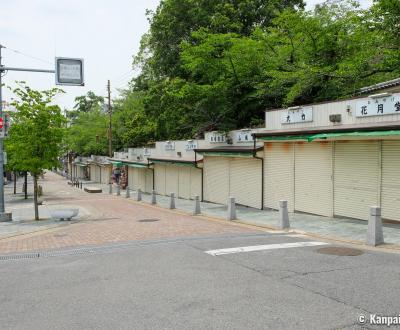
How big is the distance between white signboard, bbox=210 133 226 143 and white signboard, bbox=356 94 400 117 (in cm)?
1029

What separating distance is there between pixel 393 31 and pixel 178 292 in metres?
14.1

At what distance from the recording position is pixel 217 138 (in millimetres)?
23766

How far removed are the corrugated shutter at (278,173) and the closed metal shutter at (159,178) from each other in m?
16.1

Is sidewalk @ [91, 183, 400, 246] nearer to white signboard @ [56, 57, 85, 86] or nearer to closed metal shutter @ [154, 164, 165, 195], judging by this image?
white signboard @ [56, 57, 85, 86]

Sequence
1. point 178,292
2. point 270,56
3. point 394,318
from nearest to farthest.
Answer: point 394,318, point 178,292, point 270,56

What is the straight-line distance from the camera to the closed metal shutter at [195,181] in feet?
88.9

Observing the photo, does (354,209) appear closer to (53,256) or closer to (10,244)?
(53,256)

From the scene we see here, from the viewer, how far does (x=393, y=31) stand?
638 inches

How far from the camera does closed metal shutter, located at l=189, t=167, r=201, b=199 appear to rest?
2710 cm

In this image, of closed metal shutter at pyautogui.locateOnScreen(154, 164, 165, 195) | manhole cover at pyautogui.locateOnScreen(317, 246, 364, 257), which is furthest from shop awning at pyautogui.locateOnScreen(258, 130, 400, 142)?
closed metal shutter at pyautogui.locateOnScreen(154, 164, 165, 195)

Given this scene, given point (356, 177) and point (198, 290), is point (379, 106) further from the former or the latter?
point (198, 290)

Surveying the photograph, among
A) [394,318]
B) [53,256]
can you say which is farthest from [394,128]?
[53,256]
